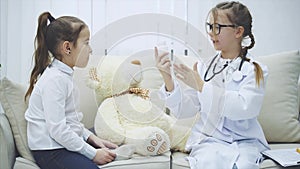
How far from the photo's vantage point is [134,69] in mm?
1678

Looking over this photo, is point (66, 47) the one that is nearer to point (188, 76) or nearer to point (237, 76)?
point (188, 76)

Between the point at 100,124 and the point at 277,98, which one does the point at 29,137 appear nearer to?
the point at 100,124

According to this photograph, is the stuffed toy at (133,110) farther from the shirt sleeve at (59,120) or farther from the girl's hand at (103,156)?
the shirt sleeve at (59,120)

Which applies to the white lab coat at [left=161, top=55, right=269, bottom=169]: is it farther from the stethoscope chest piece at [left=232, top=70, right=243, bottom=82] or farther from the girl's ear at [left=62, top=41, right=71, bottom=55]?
the girl's ear at [left=62, top=41, right=71, bottom=55]

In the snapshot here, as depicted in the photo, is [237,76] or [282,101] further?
[282,101]

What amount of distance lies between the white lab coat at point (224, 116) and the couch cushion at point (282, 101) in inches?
10.5

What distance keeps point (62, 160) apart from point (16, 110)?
276mm

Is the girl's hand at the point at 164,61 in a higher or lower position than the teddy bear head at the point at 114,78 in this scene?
higher

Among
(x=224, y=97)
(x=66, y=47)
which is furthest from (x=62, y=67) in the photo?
(x=224, y=97)

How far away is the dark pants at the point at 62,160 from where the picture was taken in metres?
1.29

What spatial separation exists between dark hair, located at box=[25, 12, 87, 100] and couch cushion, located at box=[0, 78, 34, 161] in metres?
0.04

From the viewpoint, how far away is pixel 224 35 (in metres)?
1.51

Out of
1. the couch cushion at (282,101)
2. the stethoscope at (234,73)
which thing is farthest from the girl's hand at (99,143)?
the couch cushion at (282,101)

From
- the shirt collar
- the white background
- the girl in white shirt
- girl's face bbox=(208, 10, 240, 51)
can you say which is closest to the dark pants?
the girl in white shirt
